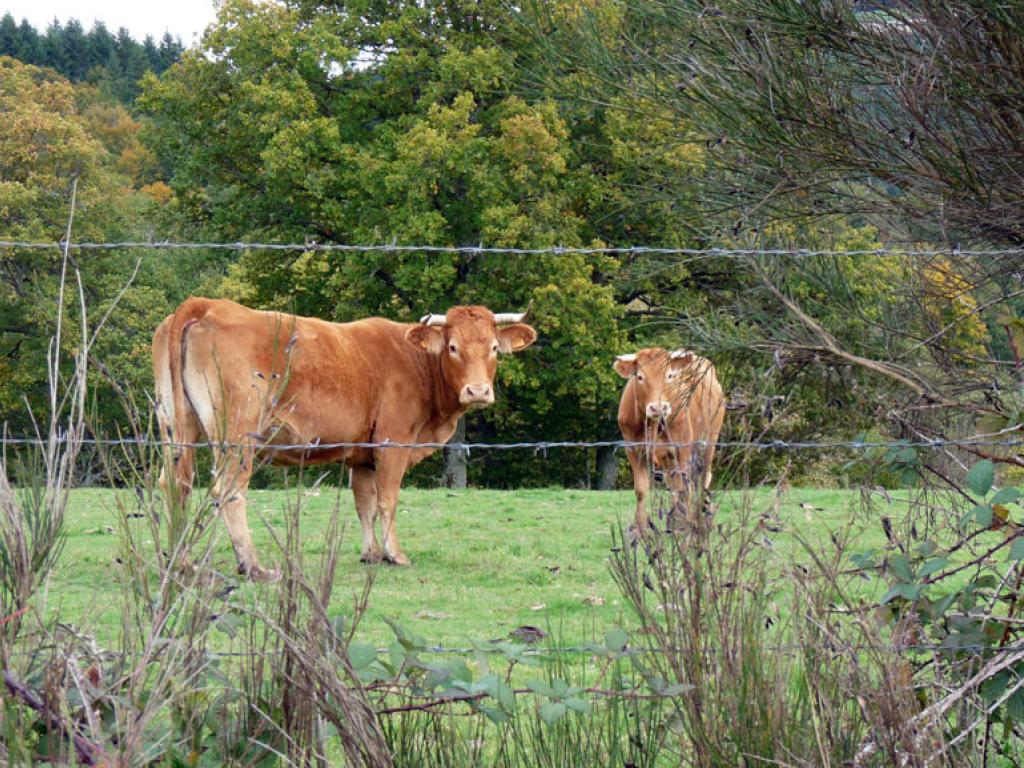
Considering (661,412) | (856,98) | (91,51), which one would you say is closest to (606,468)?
(661,412)

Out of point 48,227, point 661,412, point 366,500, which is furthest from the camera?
point 48,227

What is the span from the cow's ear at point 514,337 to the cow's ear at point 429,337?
27.5 inches

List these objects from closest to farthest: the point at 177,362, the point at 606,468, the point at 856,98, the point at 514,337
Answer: the point at 856,98 → the point at 177,362 → the point at 514,337 → the point at 606,468

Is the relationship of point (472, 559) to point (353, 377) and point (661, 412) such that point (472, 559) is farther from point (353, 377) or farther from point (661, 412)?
point (661, 412)

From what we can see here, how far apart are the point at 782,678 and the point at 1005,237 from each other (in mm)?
2469

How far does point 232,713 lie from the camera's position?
115 inches

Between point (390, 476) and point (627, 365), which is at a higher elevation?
point (627, 365)

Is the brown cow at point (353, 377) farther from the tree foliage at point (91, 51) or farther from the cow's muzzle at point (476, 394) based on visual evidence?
the tree foliage at point (91, 51)

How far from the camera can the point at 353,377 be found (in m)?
9.65

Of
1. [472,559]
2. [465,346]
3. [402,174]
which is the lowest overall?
[472,559]

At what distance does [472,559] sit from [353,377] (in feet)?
5.48

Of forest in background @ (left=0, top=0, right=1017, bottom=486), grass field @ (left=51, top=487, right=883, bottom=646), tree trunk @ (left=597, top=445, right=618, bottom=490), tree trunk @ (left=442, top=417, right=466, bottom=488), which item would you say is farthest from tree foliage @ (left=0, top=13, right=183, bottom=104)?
grass field @ (left=51, top=487, right=883, bottom=646)

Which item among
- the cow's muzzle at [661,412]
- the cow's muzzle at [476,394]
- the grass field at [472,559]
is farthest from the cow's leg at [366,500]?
the cow's muzzle at [661,412]

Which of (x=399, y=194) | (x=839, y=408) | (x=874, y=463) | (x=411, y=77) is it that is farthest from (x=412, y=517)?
(x=411, y=77)
